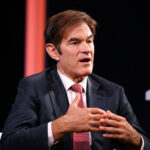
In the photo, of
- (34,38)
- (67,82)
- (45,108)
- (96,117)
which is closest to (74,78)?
(67,82)

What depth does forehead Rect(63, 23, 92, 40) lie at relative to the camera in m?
1.33

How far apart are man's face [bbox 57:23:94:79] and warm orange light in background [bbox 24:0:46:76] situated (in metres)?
0.84

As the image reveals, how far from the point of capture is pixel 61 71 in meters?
1.43

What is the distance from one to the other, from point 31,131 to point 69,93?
355 mm

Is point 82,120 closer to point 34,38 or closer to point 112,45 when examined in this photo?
point 112,45

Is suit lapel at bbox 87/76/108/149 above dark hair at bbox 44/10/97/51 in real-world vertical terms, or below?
below

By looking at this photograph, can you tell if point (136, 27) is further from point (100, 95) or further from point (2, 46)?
point (2, 46)

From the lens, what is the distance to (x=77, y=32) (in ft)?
4.38

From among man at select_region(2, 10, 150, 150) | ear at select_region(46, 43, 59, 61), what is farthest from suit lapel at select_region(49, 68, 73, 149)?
ear at select_region(46, 43, 59, 61)

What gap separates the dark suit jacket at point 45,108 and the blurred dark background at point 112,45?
676 mm

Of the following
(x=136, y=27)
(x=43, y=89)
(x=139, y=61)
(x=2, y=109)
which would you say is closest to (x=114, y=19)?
(x=136, y=27)

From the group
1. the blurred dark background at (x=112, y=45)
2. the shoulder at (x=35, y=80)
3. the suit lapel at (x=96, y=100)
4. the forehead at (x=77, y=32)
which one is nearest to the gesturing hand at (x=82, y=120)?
the suit lapel at (x=96, y=100)

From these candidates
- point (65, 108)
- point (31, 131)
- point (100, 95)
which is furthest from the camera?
point (100, 95)

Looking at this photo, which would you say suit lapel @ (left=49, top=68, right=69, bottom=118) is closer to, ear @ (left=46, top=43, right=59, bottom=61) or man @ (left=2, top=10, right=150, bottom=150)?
man @ (left=2, top=10, right=150, bottom=150)
